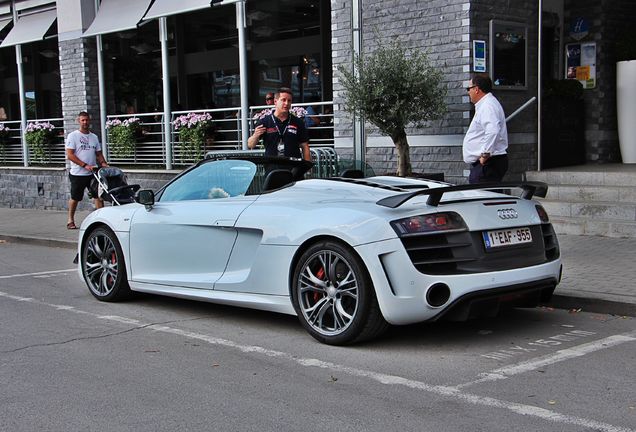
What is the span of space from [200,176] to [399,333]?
7.77 feet

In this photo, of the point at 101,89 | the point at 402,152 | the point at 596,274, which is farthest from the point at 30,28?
the point at 596,274

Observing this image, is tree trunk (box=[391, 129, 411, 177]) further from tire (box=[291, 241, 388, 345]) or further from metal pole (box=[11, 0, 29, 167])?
metal pole (box=[11, 0, 29, 167])

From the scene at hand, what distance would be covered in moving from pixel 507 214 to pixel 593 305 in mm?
1612

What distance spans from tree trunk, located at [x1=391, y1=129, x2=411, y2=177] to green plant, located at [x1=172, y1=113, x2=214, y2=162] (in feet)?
16.8

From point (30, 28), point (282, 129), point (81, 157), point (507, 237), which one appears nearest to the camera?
point (507, 237)

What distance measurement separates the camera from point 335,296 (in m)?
5.43

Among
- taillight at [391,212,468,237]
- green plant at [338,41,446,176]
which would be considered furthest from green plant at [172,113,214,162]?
taillight at [391,212,468,237]

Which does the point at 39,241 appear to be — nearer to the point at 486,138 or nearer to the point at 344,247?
the point at 486,138

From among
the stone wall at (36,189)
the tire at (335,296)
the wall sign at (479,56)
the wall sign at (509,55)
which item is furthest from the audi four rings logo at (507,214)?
the stone wall at (36,189)

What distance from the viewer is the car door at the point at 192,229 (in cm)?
630

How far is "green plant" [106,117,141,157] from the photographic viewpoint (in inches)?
643

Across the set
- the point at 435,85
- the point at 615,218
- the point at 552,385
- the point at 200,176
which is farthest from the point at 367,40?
the point at 552,385

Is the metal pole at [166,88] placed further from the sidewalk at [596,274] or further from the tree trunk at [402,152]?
the tree trunk at [402,152]

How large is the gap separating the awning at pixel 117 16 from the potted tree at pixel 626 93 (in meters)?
9.18
